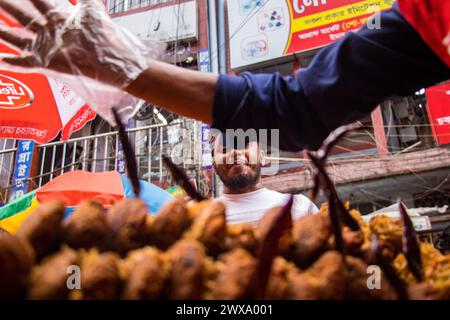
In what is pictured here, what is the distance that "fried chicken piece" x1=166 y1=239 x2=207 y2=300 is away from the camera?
2.25ft

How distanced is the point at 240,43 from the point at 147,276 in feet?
26.5

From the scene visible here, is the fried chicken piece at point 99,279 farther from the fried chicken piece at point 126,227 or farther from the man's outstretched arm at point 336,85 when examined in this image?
the man's outstretched arm at point 336,85

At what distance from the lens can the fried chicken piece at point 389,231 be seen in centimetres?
101

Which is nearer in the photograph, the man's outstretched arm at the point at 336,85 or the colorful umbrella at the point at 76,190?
the man's outstretched arm at the point at 336,85

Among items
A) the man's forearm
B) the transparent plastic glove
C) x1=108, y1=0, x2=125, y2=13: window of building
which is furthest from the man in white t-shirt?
x1=108, y1=0, x2=125, y2=13: window of building

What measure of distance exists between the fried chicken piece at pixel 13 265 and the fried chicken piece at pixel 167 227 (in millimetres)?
Result: 255

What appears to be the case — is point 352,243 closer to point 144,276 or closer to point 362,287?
point 362,287

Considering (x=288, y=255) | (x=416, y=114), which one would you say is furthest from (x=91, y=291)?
(x=416, y=114)

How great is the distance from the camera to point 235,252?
78 cm

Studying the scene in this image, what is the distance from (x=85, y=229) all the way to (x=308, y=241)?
49cm

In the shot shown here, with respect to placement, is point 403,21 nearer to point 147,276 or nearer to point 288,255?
point 288,255

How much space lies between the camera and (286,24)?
25.9ft

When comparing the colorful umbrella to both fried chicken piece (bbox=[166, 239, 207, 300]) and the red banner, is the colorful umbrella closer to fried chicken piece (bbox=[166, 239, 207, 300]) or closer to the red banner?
fried chicken piece (bbox=[166, 239, 207, 300])

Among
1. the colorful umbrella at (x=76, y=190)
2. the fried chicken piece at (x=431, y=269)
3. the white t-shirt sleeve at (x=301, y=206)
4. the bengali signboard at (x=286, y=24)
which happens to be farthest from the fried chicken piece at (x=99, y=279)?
the bengali signboard at (x=286, y=24)
